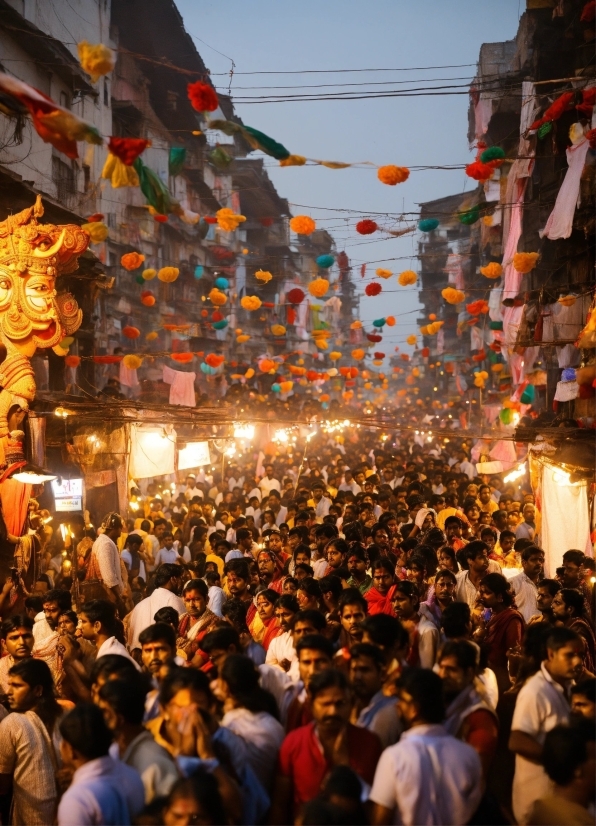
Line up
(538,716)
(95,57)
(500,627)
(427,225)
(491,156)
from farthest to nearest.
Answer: (427,225) → (491,156) → (95,57) → (500,627) → (538,716)

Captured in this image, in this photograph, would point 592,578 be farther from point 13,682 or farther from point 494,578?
point 13,682

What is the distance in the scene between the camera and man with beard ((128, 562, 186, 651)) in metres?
8.26

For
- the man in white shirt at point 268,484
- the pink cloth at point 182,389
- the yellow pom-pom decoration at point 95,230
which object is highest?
the yellow pom-pom decoration at point 95,230

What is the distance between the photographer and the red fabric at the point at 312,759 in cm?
430

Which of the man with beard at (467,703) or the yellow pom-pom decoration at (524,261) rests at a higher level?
the yellow pom-pom decoration at (524,261)

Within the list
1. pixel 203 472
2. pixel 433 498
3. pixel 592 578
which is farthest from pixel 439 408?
pixel 592 578

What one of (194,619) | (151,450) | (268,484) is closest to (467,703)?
(194,619)

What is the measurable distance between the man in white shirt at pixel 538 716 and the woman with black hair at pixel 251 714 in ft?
4.28

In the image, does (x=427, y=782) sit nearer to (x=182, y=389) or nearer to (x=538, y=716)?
(x=538, y=716)

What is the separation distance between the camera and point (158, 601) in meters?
8.26

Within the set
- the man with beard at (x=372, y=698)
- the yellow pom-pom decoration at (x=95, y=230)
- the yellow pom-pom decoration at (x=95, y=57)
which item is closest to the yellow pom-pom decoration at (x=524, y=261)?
the yellow pom-pom decoration at (x=95, y=230)

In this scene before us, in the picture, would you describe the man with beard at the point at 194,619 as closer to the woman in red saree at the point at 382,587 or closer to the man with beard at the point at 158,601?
the man with beard at the point at 158,601

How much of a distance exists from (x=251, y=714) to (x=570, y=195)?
11.7m

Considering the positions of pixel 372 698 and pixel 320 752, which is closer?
pixel 320 752
